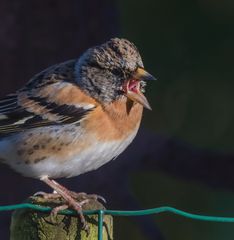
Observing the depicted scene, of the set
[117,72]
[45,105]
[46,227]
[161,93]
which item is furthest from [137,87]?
[161,93]

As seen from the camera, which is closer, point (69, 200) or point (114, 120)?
point (69, 200)

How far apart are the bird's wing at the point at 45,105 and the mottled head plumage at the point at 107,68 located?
4cm

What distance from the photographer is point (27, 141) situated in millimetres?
3795

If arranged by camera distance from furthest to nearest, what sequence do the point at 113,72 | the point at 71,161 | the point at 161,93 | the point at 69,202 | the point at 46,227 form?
the point at 161,93 < the point at 113,72 < the point at 71,161 < the point at 69,202 < the point at 46,227

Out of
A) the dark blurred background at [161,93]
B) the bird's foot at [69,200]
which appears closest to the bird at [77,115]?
the bird's foot at [69,200]

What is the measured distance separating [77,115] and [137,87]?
235mm

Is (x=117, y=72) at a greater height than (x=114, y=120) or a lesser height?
greater

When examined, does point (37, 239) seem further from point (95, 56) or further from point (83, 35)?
point (83, 35)

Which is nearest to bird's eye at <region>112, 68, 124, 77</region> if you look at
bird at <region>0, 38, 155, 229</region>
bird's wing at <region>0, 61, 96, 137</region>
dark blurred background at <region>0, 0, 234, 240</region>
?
bird at <region>0, 38, 155, 229</region>

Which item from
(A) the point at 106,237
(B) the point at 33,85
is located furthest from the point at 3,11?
(A) the point at 106,237

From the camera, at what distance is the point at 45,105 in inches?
152

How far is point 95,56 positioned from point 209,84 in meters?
3.29

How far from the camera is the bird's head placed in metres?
3.75

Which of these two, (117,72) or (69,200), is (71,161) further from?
(69,200)
